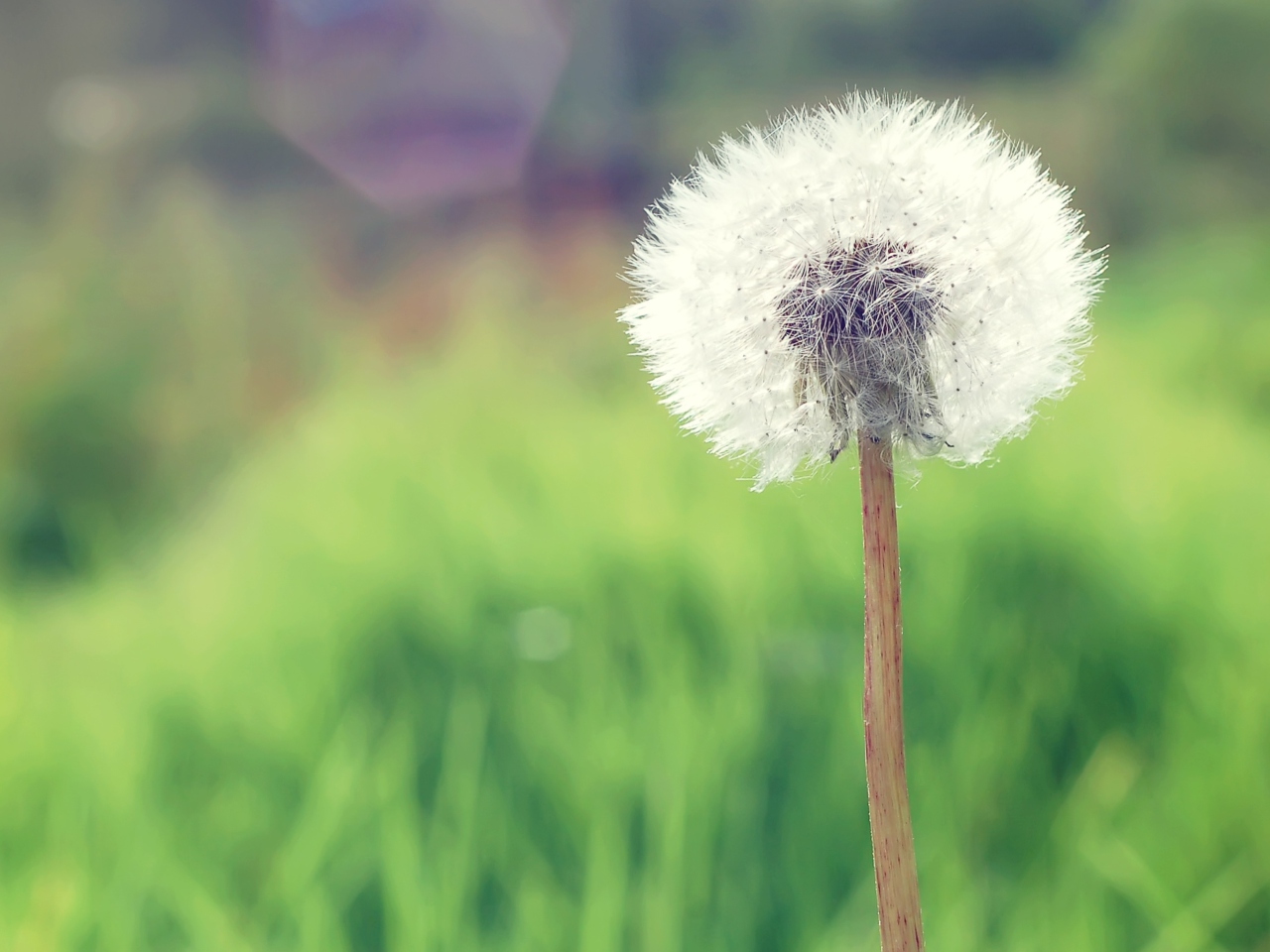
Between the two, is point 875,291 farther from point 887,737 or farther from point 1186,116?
point 1186,116

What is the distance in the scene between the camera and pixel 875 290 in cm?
41

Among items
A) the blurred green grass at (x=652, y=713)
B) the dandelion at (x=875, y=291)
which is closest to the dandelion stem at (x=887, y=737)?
the dandelion at (x=875, y=291)

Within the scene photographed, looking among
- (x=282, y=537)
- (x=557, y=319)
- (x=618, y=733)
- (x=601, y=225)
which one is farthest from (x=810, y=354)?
(x=601, y=225)

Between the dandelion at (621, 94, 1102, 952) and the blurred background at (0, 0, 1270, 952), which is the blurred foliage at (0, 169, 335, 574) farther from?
the dandelion at (621, 94, 1102, 952)

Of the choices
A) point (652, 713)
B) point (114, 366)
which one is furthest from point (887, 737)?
point (114, 366)

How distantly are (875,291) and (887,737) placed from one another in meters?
0.18

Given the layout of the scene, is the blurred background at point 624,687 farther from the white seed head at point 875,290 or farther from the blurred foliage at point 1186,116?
the blurred foliage at point 1186,116

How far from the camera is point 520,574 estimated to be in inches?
46.4

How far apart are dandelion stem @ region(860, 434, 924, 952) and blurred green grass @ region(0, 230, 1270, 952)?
1.14ft

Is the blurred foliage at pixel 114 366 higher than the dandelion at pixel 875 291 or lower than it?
higher

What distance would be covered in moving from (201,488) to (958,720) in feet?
4.95

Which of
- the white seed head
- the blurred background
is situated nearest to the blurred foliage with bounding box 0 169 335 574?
the blurred background

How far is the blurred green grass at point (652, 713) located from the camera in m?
0.80

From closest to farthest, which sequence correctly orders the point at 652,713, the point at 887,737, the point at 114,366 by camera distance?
the point at 887,737, the point at 652,713, the point at 114,366
